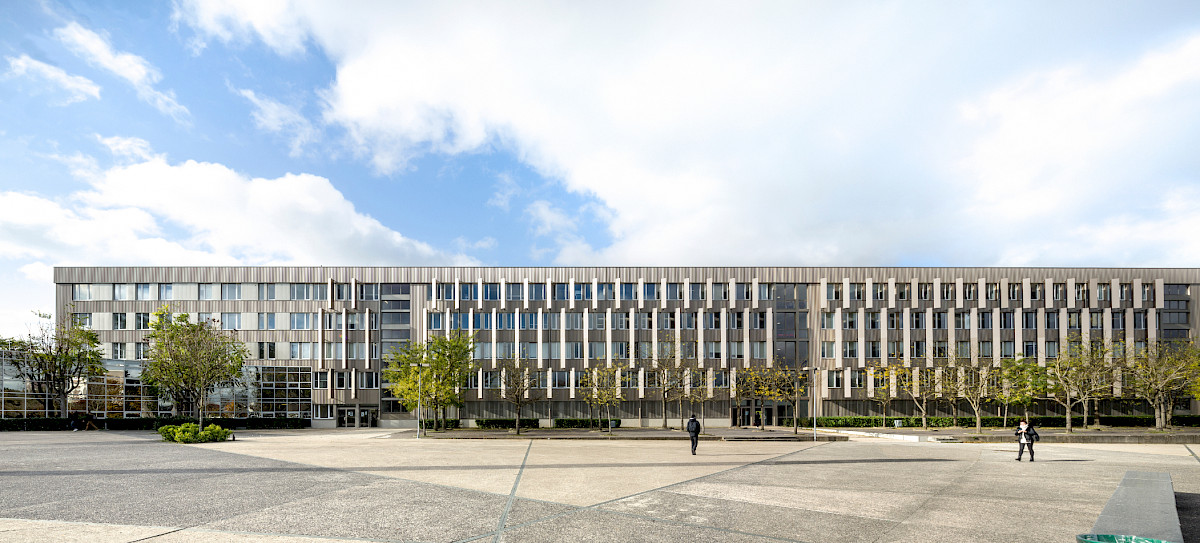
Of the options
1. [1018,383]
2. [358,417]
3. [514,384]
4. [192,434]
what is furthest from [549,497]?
[1018,383]

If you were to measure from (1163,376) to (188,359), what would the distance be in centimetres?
7890

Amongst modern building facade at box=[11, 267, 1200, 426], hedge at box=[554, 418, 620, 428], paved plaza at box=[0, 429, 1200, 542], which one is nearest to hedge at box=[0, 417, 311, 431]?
modern building facade at box=[11, 267, 1200, 426]

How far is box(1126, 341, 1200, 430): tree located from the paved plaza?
33493mm

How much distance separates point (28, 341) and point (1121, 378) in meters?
97.4

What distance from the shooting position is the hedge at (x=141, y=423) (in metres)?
49.9

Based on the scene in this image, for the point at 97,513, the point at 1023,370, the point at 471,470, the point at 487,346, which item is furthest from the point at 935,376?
the point at 97,513

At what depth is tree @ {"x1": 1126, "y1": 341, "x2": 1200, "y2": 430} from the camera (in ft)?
183

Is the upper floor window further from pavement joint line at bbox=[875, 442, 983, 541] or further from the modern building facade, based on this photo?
pavement joint line at bbox=[875, 442, 983, 541]

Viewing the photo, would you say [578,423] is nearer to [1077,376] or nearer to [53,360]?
[1077,376]

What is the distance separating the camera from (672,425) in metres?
67.3

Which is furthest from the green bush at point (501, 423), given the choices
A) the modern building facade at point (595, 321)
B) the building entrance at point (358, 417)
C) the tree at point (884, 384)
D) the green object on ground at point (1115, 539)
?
the green object on ground at point (1115, 539)

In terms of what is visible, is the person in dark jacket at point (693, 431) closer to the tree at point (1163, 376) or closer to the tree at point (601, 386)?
the tree at point (601, 386)

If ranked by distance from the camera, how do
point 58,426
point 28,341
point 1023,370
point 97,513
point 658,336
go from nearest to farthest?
point 97,513, point 58,426, point 28,341, point 1023,370, point 658,336

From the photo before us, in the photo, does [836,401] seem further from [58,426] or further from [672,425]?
[58,426]
